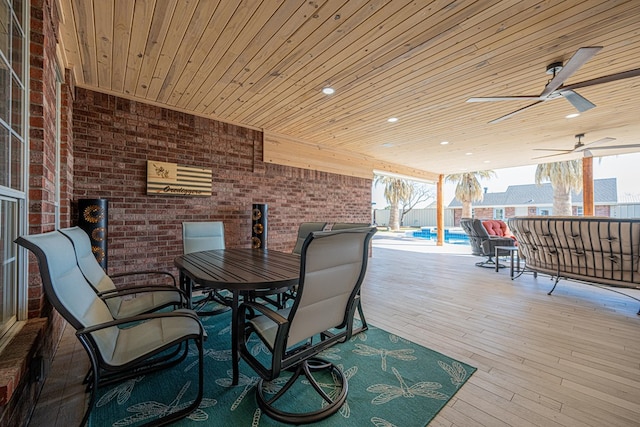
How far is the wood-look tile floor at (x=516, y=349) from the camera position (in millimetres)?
1518

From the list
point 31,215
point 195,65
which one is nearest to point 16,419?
point 31,215

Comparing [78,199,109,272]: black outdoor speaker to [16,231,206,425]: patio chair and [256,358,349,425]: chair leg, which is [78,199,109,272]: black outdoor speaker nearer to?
[16,231,206,425]: patio chair

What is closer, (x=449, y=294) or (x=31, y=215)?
(x=31, y=215)

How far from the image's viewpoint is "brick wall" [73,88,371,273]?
338cm

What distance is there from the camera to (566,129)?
15.8 feet

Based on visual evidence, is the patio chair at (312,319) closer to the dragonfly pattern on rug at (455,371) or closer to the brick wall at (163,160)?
the dragonfly pattern on rug at (455,371)

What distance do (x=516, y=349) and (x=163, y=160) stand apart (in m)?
4.73

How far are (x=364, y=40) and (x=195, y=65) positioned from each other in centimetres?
180

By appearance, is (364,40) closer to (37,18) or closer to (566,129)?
(37,18)

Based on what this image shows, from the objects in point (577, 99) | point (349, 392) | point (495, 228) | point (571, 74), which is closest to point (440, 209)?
point (495, 228)

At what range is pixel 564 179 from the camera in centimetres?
876

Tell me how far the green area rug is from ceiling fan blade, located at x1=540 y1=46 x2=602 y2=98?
2.70m

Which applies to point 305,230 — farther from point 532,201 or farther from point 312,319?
point 532,201

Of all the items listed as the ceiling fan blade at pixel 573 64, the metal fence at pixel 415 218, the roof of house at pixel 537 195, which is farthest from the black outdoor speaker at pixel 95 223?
the metal fence at pixel 415 218
